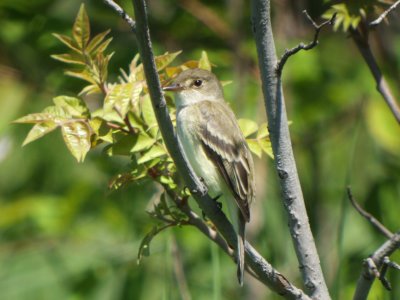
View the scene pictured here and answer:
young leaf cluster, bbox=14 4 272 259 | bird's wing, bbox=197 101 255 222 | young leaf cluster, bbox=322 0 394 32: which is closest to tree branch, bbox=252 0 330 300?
young leaf cluster, bbox=14 4 272 259

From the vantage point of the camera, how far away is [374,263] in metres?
1.86

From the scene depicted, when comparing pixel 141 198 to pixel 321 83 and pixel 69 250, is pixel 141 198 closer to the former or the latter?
pixel 69 250

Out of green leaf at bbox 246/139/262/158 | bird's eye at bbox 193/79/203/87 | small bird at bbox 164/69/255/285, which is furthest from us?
bird's eye at bbox 193/79/203/87

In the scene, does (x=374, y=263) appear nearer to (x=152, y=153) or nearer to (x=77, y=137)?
(x=152, y=153)

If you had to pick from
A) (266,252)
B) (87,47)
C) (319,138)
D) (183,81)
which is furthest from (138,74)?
(319,138)

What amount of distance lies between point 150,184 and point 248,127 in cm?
118

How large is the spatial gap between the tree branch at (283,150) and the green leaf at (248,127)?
424 millimetres

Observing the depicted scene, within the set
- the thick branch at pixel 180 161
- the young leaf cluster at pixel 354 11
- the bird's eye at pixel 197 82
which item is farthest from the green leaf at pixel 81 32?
the bird's eye at pixel 197 82

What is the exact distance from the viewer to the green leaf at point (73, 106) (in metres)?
2.20

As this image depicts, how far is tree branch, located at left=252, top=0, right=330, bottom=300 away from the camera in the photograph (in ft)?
6.33

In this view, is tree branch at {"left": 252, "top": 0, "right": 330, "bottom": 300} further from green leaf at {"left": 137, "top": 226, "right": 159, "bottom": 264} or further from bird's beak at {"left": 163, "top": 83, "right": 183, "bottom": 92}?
bird's beak at {"left": 163, "top": 83, "right": 183, "bottom": 92}

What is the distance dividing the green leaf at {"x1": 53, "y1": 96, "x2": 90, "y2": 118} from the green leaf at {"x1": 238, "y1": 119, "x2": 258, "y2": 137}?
0.54 metres

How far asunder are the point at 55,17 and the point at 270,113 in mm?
2048

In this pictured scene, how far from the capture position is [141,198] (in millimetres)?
3900
